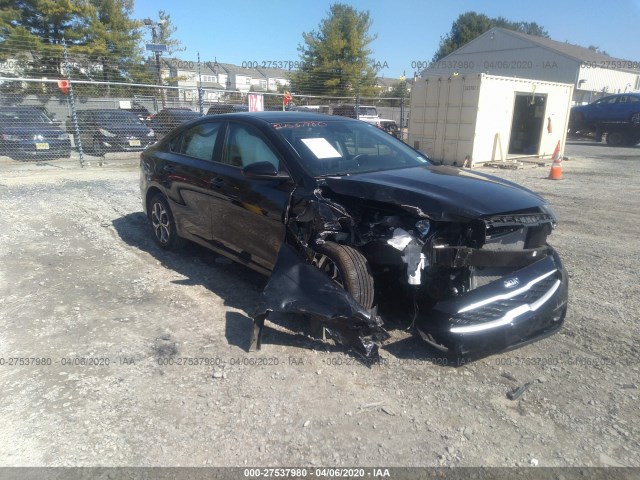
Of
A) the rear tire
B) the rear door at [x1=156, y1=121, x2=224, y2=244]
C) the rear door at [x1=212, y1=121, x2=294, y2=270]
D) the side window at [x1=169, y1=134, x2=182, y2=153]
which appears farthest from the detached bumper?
the side window at [x1=169, y1=134, x2=182, y2=153]

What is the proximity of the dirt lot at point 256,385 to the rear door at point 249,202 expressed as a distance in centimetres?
53

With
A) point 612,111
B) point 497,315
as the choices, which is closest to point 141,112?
point 497,315

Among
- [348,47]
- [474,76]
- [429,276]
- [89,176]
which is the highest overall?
[348,47]

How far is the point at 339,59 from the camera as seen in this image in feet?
118

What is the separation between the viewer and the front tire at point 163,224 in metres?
5.54

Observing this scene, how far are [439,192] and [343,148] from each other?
4.05 feet

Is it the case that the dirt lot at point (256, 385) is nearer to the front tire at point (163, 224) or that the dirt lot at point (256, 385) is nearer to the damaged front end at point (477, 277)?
the damaged front end at point (477, 277)

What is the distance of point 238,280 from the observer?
492 cm

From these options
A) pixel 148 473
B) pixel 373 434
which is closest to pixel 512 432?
pixel 373 434

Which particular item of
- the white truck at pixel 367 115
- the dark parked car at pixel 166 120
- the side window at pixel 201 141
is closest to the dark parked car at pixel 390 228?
the side window at pixel 201 141

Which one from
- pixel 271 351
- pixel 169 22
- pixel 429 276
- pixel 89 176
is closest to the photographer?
pixel 429 276

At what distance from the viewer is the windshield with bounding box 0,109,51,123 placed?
42.1 ft

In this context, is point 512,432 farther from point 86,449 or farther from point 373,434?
A: point 86,449

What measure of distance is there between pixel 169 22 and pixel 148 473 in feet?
128
